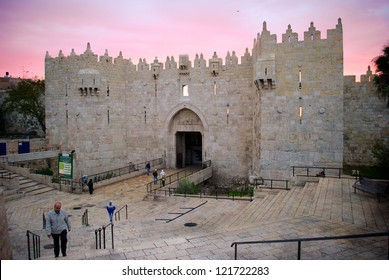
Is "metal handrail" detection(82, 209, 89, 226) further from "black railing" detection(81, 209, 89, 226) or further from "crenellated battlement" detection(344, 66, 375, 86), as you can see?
"crenellated battlement" detection(344, 66, 375, 86)

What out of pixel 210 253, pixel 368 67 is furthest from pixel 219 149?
pixel 210 253

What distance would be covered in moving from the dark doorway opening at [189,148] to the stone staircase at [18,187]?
10.8 meters

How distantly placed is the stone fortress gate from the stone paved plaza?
14.9ft

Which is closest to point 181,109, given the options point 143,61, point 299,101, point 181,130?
point 181,130

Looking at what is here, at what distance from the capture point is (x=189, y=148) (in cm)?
2919

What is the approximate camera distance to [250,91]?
2295 cm

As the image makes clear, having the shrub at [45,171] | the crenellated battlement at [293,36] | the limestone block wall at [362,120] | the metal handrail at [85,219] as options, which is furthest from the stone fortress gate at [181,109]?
the metal handrail at [85,219]

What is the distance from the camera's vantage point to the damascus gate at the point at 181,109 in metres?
17.2

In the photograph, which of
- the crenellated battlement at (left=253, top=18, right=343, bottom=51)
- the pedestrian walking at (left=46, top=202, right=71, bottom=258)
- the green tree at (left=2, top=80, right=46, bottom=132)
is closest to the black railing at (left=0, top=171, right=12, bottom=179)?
the green tree at (left=2, top=80, right=46, bottom=132)

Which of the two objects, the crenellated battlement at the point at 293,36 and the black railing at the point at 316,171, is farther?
the crenellated battlement at the point at 293,36

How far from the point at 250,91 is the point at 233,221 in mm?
13578

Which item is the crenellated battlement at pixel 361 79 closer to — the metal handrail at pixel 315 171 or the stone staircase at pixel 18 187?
the metal handrail at pixel 315 171

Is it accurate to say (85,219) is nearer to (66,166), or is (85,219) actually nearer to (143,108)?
(66,166)

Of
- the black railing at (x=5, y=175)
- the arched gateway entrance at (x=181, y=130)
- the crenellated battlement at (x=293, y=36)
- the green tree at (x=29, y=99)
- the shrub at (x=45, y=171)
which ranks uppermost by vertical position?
the crenellated battlement at (x=293, y=36)
